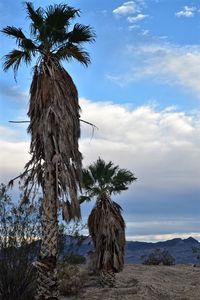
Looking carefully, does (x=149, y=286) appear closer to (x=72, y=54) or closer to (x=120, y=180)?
(x=120, y=180)

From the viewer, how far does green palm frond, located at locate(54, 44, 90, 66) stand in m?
22.9

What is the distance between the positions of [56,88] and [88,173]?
30.4 feet

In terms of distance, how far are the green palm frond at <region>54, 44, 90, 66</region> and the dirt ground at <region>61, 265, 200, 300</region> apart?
39.4 ft

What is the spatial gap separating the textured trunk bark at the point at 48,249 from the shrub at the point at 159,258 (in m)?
27.4

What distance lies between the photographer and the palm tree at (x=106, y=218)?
28.2 m

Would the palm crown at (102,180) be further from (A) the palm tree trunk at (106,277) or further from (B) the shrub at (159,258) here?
(B) the shrub at (159,258)

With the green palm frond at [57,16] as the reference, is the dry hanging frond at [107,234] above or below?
below

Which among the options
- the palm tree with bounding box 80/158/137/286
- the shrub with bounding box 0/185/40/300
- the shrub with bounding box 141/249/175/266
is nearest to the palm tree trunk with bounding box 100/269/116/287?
the palm tree with bounding box 80/158/137/286

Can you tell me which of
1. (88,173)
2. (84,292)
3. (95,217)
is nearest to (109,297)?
(84,292)

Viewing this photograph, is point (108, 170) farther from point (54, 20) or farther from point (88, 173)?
point (54, 20)

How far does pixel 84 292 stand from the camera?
2922cm

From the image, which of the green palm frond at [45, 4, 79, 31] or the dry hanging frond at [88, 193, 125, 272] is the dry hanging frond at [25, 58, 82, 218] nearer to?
the green palm frond at [45, 4, 79, 31]

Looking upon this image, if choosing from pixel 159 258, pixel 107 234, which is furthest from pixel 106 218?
pixel 159 258

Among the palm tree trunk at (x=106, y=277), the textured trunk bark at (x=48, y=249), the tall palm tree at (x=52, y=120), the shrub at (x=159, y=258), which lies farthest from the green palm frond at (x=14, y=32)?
the shrub at (x=159, y=258)
